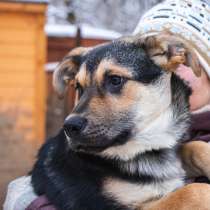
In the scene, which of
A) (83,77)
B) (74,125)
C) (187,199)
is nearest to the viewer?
(187,199)

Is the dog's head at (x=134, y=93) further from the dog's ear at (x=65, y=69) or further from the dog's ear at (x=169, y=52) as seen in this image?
the dog's ear at (x=65, y=69)

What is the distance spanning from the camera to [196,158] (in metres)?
3.53

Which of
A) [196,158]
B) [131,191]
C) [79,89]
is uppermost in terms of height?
[79,89]

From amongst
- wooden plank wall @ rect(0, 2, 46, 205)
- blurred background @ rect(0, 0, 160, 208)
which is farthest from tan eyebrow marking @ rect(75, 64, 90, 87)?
wooden plank wall @ rect(0, 2, 46, 205)

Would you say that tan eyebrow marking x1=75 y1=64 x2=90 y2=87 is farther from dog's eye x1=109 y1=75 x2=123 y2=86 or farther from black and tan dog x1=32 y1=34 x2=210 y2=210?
dog's eye x1=109 y1=75 x2=123 y2=86

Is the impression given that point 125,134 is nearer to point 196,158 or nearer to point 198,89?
point 196,158

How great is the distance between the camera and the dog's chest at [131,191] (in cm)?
331

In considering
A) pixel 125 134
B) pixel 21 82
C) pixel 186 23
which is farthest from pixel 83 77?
pixel 21 82

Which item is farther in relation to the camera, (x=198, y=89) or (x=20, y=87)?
(x=20, y=87)

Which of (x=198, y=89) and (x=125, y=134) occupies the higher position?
(x=198, y=89)

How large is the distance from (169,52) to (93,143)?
27.5 inches

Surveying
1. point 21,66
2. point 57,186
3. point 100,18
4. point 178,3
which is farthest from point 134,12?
point 57,186

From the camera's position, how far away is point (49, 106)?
1204 cm

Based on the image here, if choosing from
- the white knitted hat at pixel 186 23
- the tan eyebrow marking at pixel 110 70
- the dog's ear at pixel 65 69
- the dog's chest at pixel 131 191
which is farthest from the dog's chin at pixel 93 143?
the white knitted hat at pixel 186 23
